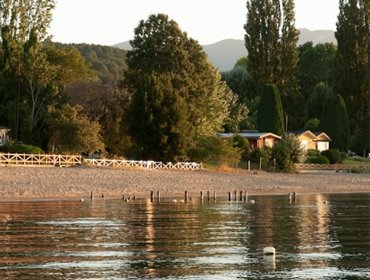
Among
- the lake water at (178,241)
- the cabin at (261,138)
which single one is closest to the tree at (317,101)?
the cabin at (261,138)

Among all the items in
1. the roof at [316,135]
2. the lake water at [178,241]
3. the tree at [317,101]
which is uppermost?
the tree at [317,101]

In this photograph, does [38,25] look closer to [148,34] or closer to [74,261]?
[148,34]

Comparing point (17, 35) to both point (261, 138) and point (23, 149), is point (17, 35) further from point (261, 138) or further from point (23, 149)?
point (261, 138)

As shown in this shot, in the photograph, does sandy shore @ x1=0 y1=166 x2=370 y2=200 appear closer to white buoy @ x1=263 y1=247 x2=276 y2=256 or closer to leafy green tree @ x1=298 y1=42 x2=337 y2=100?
white buoy @ x1=263 y1=247 x2=276 y2=256

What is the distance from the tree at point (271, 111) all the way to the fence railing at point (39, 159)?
139ft

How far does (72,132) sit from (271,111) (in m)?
40.1

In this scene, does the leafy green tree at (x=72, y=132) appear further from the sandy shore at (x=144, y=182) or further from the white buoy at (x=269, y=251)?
the white buoy at (x=269, y=251)

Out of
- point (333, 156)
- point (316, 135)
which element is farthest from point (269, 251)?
point (316, 135)

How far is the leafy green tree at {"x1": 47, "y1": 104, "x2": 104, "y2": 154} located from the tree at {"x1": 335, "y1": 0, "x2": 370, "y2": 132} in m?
51.8

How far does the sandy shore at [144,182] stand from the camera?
6406 centimetres

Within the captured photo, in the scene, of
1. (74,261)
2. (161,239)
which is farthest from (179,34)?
(74,261)

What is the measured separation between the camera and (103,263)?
2906cm

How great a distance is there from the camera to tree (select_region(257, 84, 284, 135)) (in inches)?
4508

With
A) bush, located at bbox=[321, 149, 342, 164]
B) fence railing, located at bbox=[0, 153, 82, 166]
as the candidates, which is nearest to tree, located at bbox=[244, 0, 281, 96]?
bush, located at bbox=[321, 149, 342, 164]
